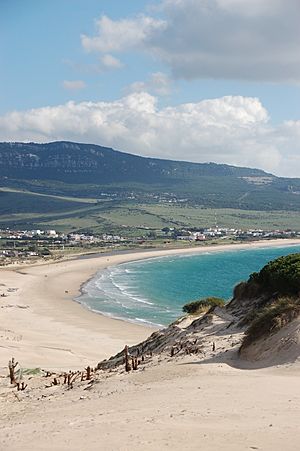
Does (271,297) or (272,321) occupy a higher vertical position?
(272,321)

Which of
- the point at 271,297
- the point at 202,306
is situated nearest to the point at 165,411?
the point at 271,297

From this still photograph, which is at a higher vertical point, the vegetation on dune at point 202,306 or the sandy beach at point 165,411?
the sandy beach at point 165,411

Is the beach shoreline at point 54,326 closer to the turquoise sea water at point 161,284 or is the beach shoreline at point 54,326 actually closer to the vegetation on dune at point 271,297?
the turquoise sea water at point 161,284

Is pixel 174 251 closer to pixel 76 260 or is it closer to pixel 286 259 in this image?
pixel 76 260

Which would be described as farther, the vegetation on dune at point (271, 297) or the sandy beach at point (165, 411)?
the vegetation on dune at point (271, 297)

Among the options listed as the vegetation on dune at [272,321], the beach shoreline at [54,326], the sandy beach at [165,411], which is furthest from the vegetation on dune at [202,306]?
the vegetation on dune at [272,321]

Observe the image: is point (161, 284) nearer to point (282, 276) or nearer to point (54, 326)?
point (54, 326)
